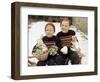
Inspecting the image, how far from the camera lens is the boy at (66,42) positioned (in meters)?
1.29

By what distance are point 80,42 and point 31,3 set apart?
34 cm

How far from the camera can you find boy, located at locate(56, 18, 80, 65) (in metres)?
1.29

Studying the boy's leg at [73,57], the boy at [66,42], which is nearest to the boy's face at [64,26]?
the boy at [66,42]

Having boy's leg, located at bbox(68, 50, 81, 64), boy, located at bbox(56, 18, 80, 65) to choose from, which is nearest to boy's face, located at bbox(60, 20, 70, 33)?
boy, located at bbox(56, 18, 80, 65)

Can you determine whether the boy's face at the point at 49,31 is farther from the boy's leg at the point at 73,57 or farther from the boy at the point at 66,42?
the boy's leg at the point at 73,57

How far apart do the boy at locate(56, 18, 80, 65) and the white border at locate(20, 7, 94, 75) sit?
41 millimetres

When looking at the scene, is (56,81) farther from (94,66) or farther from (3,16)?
→ (3,16)

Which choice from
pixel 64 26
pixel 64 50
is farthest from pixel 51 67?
pixel 64 26

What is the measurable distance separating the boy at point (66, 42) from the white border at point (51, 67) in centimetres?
4

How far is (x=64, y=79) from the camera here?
1.31 meters

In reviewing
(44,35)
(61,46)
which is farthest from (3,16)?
(61,46)

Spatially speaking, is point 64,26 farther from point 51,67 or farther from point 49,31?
point 51,67

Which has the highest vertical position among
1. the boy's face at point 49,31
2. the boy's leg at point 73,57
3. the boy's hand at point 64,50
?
the boy's face at point 49,31

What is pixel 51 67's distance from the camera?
127 cm
